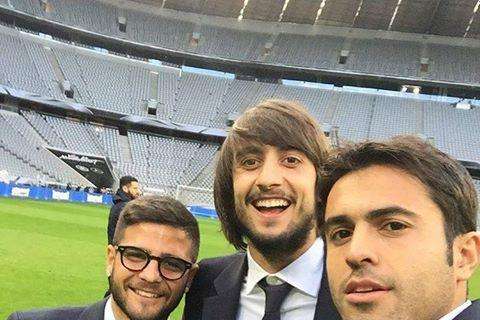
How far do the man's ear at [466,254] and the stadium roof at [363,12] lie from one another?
4480 centimetres

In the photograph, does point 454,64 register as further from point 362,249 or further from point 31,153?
point 362,249

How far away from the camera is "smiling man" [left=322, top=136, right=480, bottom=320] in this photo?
60.9 inches

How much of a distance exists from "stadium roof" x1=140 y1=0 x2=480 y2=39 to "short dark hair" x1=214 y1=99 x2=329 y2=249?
144ft

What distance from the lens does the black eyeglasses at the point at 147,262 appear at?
263cm

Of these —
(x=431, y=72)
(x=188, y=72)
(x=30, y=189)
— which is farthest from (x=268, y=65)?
(x=30, y=189)

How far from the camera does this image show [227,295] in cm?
256

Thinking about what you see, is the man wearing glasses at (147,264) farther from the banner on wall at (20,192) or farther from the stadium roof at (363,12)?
the stadium roof at (363,12)

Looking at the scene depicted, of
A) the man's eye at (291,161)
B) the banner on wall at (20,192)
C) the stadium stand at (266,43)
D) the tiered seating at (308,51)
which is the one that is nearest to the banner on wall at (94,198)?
the banner on wall at (20,192)

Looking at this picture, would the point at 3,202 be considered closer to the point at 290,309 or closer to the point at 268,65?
the point at 290,309

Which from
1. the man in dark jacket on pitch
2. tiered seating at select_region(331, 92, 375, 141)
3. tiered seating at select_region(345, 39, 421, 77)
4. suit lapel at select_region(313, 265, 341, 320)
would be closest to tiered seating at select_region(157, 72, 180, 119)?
tiered seating at select_region(331, 92, 375, 141)

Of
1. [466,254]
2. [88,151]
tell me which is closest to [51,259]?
[466,254]

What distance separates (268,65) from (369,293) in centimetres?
4681

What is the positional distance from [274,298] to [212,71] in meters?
49.8

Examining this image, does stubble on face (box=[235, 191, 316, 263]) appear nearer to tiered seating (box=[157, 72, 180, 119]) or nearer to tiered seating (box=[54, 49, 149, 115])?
tiered seating (box=[54, 49, 149, 115])
